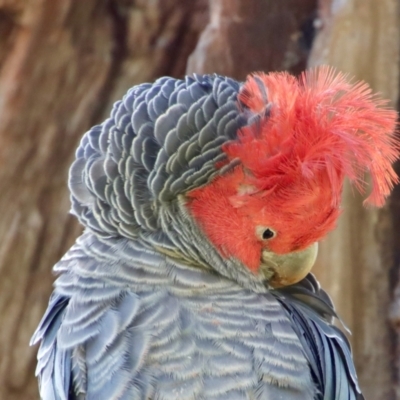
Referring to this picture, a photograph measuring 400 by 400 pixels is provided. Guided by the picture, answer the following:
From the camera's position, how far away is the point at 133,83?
284 cm

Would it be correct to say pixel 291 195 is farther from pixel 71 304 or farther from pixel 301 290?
pixel 71 304

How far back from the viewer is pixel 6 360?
2.75 m

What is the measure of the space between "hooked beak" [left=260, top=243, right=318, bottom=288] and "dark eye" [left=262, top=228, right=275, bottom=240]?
0.05m

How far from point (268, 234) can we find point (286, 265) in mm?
108

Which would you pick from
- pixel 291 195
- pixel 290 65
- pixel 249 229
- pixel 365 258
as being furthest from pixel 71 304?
pixel 290 65

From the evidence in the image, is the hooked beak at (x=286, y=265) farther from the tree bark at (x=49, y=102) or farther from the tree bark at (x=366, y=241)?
the tree bark at (x=49, y=102)

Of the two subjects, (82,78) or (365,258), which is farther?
(82,78)

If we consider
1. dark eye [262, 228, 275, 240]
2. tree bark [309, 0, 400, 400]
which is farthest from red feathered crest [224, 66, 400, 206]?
tree bark [309, 0, 400, 400]

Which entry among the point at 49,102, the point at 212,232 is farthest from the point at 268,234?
the point at 49,102

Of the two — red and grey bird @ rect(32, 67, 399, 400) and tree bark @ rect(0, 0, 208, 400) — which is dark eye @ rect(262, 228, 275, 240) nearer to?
red and grey bird @ rect(32, 67, 399, 400)

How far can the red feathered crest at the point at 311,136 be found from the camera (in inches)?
51.1

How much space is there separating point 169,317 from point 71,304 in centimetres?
26

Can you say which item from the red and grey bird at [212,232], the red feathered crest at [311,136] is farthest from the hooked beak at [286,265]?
the red feathered crest at [311,136]

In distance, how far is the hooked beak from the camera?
142cm
